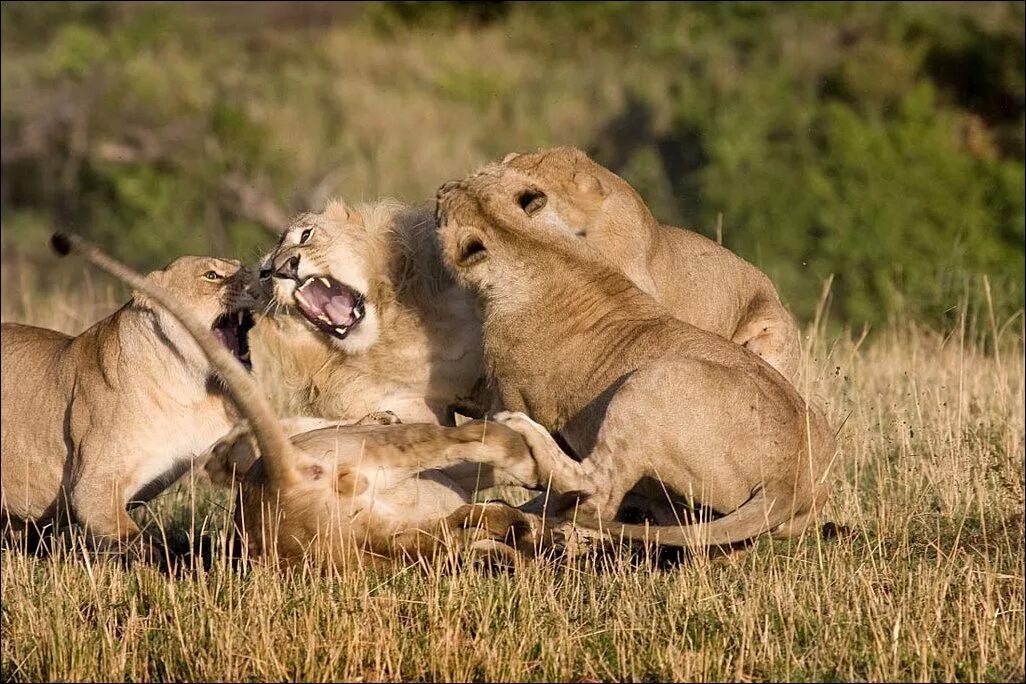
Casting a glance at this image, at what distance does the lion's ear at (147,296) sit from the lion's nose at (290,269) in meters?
0.48

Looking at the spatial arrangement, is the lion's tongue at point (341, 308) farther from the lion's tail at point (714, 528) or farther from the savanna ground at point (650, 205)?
the lion's tail at point (714, 528)

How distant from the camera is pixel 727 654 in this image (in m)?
4.84

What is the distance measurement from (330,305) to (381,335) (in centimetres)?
A: 24

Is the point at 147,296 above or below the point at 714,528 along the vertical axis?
above

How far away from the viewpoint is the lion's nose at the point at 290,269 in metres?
6.20

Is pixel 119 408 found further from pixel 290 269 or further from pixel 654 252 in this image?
pixel 654 252

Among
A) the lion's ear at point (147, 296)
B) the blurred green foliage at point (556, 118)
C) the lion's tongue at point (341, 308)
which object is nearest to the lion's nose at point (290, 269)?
the lion's tongue at point (341, 308)

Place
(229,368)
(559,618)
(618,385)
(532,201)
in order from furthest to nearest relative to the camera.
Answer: (532,201)
(618,385)
(559,618)
(229,368)

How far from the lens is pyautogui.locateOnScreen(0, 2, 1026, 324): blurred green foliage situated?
60.1 ft

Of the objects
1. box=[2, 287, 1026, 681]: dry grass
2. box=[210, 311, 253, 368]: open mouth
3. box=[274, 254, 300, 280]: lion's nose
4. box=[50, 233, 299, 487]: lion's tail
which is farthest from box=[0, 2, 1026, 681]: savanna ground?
box=[274, 254, 300, 280]: lion's nose

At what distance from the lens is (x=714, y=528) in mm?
5191

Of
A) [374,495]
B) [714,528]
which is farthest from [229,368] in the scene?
[714,528]

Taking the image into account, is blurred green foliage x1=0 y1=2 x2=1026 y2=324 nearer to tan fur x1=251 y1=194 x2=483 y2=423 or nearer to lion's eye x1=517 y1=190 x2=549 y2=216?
tan fur x1=251 y1=194 x2=483 y2=423

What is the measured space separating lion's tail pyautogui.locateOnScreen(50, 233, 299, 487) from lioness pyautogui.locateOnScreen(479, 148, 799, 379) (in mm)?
1426
